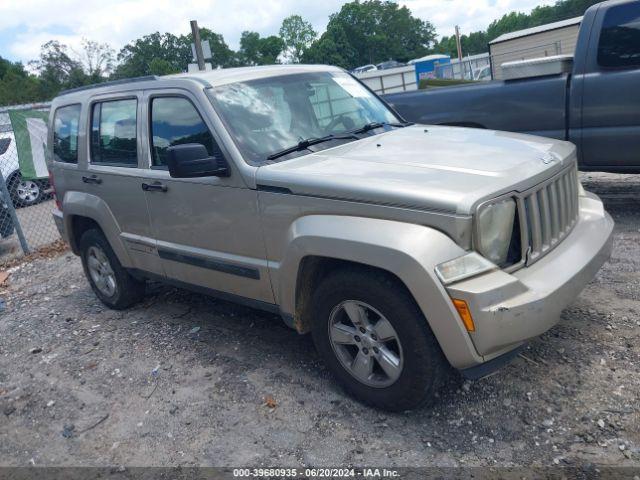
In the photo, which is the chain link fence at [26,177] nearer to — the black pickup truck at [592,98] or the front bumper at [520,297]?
the black pickup truck at [592,98]

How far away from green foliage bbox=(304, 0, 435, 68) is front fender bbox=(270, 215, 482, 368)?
269 ft

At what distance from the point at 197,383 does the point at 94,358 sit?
1141mm

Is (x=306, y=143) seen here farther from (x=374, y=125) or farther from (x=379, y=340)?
(x=379, y=340)

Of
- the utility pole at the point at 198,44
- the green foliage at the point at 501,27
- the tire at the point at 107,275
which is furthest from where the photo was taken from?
the green foliage at the point at 501,27

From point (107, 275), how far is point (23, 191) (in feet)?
25.6

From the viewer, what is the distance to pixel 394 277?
299cm

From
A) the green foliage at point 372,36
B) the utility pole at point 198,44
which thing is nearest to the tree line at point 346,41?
the green foliage at point 372,36

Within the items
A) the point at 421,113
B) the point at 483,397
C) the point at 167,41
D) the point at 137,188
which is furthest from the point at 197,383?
the point at 167,41

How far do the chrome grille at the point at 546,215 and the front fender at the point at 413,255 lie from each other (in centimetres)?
47

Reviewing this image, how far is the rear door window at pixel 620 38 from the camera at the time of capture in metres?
5.59

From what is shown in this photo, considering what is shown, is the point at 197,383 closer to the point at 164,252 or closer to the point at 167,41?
the point at 164,252

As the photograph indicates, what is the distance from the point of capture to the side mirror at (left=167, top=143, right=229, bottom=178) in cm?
352

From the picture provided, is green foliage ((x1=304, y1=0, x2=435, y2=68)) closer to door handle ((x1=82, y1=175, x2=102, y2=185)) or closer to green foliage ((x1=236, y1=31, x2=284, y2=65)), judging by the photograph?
green foliage ((x1=236, y1=31, x2=284, y2=65))

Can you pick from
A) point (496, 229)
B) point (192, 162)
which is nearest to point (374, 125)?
point (192, 162)
